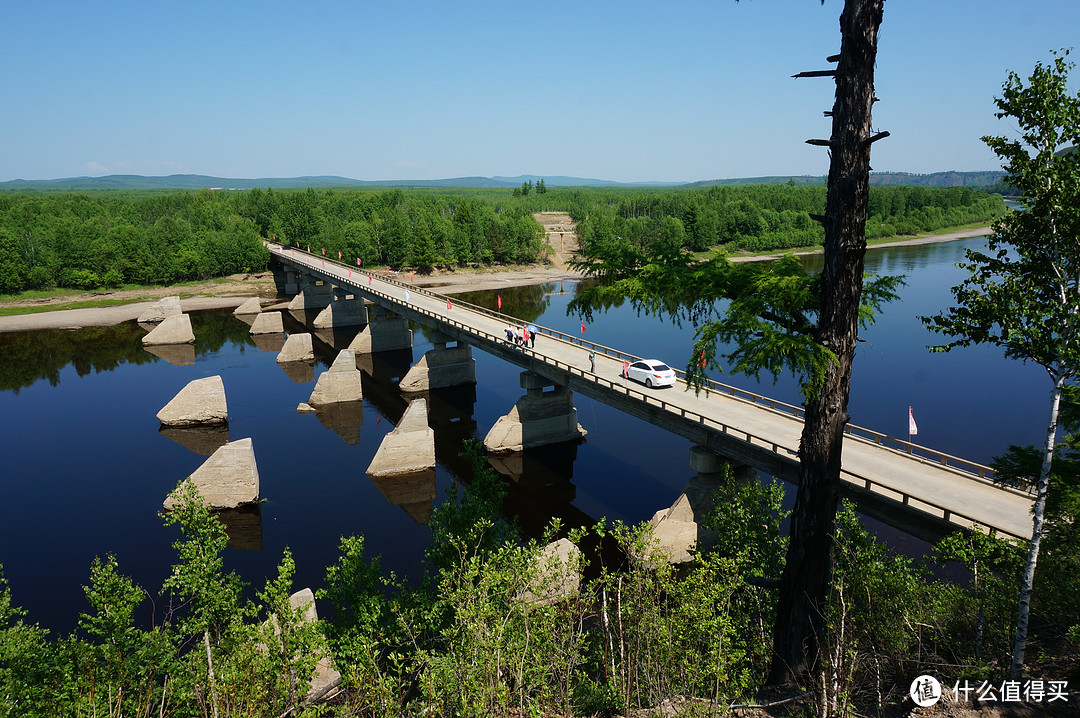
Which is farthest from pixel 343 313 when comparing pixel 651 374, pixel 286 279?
pixel 651 374

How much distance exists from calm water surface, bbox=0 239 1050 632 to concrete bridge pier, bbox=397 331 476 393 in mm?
2000

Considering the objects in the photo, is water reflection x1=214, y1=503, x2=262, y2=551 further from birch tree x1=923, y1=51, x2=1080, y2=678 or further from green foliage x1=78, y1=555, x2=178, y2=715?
birch tree x1=923, y1=51, x2=1080, y2=678

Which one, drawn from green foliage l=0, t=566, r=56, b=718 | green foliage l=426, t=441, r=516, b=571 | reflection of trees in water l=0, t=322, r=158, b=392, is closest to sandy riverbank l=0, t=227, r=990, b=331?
reflection of trees in water l=0, t=322, r=158, b=392

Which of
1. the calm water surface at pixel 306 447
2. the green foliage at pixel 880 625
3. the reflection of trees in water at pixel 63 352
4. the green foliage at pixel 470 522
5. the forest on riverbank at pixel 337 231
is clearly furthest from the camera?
the forest on riverbank at pixel 337 231

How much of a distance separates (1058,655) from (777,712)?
5505 mm

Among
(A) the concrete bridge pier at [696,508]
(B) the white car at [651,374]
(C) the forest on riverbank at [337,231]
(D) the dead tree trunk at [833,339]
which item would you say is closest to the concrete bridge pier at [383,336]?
(C) the forest on riverbank at [337,231]

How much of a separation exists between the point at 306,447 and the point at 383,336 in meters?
29.0

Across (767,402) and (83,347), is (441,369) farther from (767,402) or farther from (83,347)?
(83,347)

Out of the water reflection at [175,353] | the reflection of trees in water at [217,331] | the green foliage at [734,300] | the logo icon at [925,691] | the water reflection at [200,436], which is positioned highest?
the green foliage at [734,300]

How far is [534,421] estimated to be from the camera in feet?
147

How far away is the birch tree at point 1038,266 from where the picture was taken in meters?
10.4

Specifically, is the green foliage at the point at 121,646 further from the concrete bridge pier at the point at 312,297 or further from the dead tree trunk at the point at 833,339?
the concrete bridge pier at the point at 312,297

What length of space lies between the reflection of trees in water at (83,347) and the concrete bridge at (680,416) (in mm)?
20180

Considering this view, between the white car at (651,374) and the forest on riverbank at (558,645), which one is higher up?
the forest on riverbank at (558,645)
